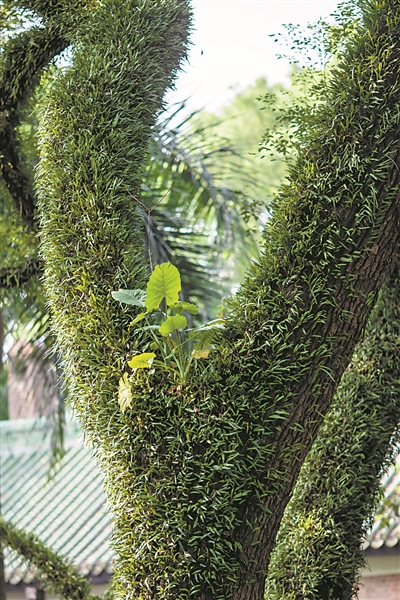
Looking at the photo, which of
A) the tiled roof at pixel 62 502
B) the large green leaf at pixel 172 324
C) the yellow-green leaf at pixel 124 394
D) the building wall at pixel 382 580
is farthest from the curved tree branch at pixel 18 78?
the building wall at pixel 382 580

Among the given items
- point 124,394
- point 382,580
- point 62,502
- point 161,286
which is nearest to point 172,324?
point 161,286

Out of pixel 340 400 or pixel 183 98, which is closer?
pixel 340 400

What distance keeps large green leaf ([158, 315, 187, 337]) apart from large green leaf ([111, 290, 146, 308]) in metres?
0.08

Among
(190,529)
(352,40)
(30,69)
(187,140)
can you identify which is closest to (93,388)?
(190,529)

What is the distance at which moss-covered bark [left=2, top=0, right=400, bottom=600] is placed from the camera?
170 centimetres

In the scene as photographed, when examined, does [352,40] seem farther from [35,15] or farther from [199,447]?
[35,15]

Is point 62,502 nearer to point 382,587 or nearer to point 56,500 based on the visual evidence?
point 56,500

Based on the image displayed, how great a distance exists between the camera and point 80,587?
13.0ft

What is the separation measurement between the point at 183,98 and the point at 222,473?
329 cm

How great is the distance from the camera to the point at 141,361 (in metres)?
1.74

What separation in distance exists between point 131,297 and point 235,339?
298mm

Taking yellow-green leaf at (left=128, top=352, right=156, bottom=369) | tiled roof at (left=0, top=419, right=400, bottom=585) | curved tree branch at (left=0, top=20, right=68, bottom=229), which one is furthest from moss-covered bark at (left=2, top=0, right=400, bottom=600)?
tiled roof at (left=0, top=419, right=400, bottom=585)

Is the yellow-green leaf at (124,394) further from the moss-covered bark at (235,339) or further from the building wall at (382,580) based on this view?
the building wall at (382,580)

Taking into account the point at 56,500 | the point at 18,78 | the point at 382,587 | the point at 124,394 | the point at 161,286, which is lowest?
the point at 56,500
